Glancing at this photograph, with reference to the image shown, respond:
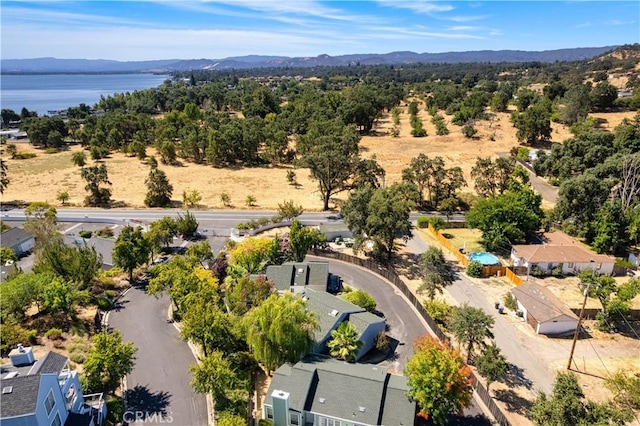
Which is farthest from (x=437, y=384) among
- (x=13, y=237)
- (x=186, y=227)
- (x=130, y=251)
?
(x=13, y=237)

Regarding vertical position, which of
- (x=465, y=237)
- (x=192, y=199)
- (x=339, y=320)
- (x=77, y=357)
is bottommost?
(x=77, y=357)

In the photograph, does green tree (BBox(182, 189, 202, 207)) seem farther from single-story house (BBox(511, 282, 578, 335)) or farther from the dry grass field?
single-story house (BBox(511, 282, 578, 335))

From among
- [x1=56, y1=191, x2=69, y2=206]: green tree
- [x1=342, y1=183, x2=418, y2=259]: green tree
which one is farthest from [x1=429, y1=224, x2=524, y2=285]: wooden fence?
[x1=56, y1=191, x2=69, y2=206]: green tree

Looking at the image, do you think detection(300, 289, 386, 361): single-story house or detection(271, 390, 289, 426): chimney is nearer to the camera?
detection(271, 390, 289, 426): chimney

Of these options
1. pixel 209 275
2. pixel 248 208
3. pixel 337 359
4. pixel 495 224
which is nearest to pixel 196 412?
pixel 337 359

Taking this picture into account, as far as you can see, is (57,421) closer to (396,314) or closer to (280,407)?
(280,407)

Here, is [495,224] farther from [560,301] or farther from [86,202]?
[86,202]
